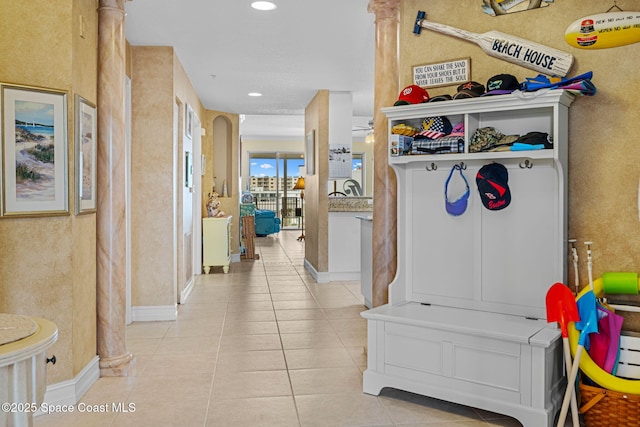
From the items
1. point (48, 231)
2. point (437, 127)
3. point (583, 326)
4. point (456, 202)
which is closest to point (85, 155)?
point (48, 231)

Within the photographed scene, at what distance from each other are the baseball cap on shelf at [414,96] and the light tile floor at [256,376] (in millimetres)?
1762

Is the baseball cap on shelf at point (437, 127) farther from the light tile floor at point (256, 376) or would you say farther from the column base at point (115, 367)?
the column base at point (115, 367)

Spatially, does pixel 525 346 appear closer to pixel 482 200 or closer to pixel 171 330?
pixel 482 200

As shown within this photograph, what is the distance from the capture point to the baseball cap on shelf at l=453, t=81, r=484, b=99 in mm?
3117

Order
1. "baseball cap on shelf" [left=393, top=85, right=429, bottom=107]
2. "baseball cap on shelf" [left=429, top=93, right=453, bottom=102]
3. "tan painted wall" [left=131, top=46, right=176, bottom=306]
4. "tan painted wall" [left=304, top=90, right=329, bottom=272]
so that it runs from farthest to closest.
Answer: "tan painted wall" [left=304, top=90, right=329, bottom=272]
"tan painted wall" [left=131, top=46, right=176, bottom=306]
"baseball cap on shelf" [left=393, top=85, right=429, bottom=107]
"baseball cap on shelf" [left=429, top=93, right=453, bottom=102]

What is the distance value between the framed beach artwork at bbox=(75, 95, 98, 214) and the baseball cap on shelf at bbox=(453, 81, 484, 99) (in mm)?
2177

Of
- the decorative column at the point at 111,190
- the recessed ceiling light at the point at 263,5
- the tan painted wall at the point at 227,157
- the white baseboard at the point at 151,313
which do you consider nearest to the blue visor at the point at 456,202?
the recessed ceiling light at the point at 263,5

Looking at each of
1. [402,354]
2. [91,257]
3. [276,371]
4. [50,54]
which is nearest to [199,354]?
[276,371]

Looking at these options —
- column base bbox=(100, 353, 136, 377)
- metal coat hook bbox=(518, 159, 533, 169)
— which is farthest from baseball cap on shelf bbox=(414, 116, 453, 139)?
column base bbox=(100, 353, 136, 377)

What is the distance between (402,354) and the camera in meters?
3.18

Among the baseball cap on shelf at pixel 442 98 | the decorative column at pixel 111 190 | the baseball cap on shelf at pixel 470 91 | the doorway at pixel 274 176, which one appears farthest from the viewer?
the doorway at pixel 274 176

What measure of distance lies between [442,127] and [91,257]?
2310 mm

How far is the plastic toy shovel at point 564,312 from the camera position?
260 cm

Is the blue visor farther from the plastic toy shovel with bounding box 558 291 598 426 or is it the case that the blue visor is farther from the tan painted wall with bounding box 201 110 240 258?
the tan painted wall with bounding box 201 110 240 258
